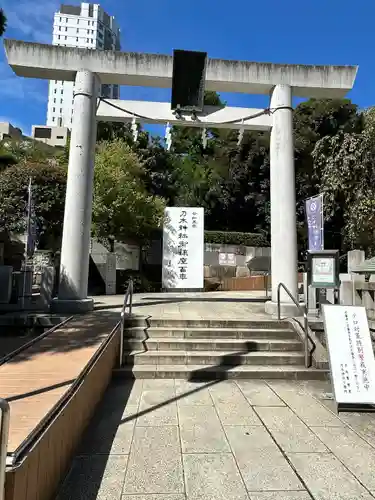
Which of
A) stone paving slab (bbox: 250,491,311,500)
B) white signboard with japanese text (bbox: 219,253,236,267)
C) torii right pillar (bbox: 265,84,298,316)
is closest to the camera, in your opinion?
stone paving slab (bbox: 250,491,311,500)

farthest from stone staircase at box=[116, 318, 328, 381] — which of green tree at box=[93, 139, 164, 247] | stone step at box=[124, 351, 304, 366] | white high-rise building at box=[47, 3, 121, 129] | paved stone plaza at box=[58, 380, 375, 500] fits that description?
white high-rise building at box=[47, 3, 121, 129]

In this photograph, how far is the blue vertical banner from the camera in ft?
33.8

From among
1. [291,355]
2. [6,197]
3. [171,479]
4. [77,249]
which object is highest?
[6,197]

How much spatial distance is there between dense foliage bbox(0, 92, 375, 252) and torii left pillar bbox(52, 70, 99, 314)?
726 cm

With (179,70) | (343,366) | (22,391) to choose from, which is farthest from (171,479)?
(179,70)

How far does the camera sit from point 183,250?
11.7 metres

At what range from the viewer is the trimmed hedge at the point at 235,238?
24.8 metres

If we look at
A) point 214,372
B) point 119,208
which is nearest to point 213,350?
point 214,372

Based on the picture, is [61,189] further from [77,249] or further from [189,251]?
[77,249]

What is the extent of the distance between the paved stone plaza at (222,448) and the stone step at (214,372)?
1.47 ft

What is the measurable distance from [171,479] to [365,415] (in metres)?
2.76

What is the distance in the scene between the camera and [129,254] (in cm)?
2050

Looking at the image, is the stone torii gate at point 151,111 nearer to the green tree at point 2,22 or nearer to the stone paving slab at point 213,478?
the green tree at point 2,22

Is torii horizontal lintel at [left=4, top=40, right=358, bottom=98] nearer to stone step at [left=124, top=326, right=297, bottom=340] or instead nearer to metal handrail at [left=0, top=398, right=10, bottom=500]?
stone step at [left=124, top=326, right=297, bottom=340]
